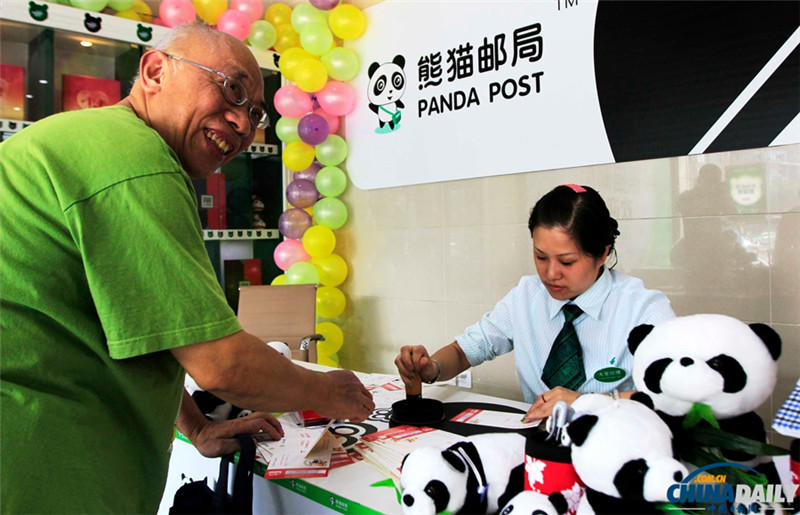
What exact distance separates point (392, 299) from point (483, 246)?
0.87m

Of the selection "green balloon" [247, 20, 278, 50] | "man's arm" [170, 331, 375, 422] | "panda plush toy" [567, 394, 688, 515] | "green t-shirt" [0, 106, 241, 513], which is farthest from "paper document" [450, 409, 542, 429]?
"green balloon" [247, 20, 278, 50]

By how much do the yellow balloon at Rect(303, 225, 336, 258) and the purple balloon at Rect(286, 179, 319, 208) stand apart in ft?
0.63

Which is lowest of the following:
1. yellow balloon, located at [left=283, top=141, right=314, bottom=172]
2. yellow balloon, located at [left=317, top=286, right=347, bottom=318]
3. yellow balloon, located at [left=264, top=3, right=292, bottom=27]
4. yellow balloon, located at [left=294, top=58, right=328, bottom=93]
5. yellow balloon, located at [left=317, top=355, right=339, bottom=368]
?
yellow balloon, located at [left=317, top=355, right=339, bottom=368]

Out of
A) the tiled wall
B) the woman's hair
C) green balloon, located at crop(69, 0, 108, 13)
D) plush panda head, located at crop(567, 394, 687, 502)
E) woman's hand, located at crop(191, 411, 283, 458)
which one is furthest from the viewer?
green balloon, located at crop(69, 0, 108, 13)

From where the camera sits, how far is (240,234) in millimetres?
4156

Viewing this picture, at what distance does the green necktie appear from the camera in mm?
1846

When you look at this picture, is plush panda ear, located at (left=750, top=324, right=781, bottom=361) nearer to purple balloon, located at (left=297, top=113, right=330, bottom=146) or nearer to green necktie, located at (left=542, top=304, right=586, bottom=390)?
green necktie, located at (left=542, top=304, right=586, bottom=390)

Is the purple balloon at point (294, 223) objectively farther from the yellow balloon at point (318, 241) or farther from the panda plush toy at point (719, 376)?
the panda plush toy at point (719, 376)

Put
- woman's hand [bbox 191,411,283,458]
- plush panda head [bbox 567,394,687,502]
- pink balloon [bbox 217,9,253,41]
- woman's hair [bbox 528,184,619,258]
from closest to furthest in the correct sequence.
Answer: plush panda head [bbox 567,394,687,502] < woman's hand [bbox 191,411,283,458] < woman's hair [bbox 528,184,619,258] < pink balloon [bbox 217,9,253,41]

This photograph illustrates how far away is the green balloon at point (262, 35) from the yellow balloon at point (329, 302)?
5.78 ft

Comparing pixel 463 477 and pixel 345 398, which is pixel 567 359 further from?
pixel 463 477

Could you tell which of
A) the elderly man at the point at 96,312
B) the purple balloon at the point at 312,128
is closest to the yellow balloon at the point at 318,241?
the purple balloon at the point at 312,128

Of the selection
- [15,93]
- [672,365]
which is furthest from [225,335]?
[15,93]

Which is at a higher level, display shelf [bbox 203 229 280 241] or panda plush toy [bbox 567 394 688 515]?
display shelf [bbox 203 229 280 241]
